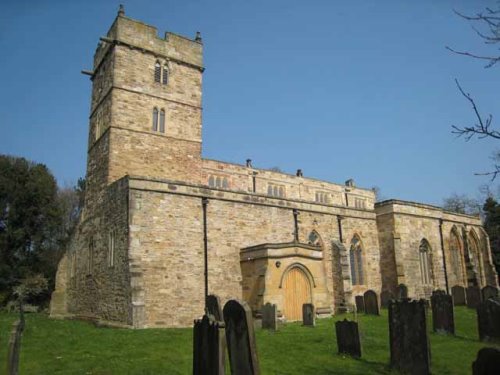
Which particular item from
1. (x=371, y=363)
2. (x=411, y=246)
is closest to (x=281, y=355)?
(x=371, y=363)

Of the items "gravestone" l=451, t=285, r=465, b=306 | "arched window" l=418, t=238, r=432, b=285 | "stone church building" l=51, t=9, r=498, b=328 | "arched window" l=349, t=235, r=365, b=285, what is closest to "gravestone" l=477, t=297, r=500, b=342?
"stone church building" l=51, t=9, r=498, b=328

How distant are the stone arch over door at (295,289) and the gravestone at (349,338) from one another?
25.6ft

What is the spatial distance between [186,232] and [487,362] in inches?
614

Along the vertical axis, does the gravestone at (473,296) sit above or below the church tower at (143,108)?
below

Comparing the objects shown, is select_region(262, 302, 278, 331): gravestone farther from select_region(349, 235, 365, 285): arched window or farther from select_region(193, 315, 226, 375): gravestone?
select_region(349, 235, 365, 285): arched window

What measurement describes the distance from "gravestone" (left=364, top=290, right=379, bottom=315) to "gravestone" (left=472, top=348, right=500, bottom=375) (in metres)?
15.4

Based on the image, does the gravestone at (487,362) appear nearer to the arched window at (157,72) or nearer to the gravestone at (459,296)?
the gravestone at (459,296)

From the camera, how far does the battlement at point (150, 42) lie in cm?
2414

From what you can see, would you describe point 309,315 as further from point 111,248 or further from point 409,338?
point 111,248

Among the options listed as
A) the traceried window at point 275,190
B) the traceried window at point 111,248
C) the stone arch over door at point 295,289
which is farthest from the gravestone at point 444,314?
the traceried window at point 275,190

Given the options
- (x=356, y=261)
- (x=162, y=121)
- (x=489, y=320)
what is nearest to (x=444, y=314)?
(x=489, y=320)

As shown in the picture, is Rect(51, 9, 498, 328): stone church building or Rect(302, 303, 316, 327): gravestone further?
Rect(51, 9, 498, 328): stone church building

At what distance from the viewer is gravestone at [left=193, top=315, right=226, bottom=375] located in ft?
22.0

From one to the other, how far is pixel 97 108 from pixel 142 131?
3901 mm
